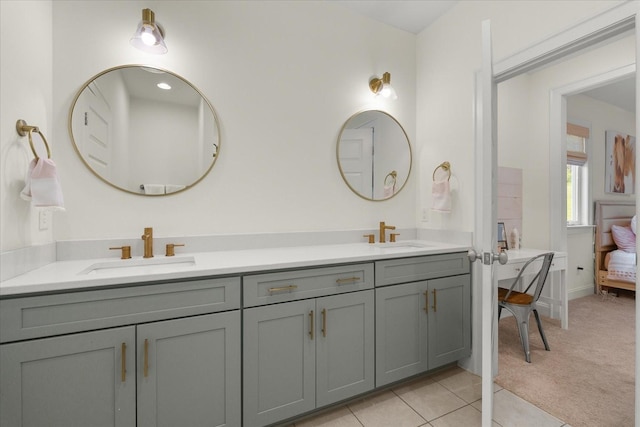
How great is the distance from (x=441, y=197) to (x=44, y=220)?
2466 millimetres

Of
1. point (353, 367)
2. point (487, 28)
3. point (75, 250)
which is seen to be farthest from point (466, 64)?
point (75, 250)

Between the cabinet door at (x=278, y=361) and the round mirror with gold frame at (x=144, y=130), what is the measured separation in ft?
3.23

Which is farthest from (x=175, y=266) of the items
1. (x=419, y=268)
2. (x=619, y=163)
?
(x=619, y=163)

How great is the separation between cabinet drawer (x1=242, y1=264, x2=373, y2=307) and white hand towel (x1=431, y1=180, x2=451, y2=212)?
2.95ft

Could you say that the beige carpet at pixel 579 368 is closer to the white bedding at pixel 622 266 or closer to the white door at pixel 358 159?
the white bedding at pixel 622 266

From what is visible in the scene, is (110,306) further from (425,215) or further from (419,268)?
(425,215)

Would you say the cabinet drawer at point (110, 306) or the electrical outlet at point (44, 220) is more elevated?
the electrical outlet at point (44, 220)

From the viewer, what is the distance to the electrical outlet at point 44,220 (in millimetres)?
1422

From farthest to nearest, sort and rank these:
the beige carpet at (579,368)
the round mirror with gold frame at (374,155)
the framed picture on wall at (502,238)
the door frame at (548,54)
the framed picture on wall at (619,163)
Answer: the framed picture on wall at (619,163), the framed picture on wall at (502,238), the round mirror with gold frame at (374,155), the beige carpet at (579,368), the door frame at (548,54)

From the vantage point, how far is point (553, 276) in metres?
3.00

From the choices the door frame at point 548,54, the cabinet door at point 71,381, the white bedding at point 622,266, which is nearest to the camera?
the cabinet door at point 71,381

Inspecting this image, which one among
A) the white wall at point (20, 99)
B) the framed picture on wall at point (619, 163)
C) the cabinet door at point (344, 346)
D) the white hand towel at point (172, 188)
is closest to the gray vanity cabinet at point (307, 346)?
the cabinet door at point (344, 346)

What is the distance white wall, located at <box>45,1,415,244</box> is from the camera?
1.61 m

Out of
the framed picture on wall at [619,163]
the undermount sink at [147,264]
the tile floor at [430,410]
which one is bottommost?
the tile floor at [430,410]
